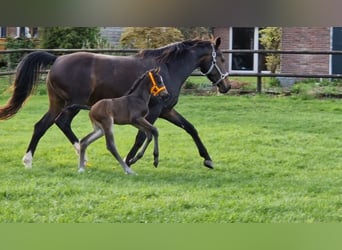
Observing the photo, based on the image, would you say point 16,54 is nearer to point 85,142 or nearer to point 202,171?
point 85,142

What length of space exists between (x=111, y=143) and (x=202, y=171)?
0.39m

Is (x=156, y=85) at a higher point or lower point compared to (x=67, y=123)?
higher

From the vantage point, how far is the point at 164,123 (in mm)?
2352

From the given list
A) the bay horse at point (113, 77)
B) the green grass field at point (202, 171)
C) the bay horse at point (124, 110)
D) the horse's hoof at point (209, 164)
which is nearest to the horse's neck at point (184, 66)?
the bay horse at point (113, 77)

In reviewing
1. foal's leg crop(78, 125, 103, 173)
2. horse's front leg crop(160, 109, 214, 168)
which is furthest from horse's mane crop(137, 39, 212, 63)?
foal's leg crop(78, 125, 103, 173)

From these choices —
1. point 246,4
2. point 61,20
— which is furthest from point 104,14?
point 246,4

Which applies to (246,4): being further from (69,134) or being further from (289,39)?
(69,134)

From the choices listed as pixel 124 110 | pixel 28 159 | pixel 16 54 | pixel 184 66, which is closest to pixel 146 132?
pixel 124 110

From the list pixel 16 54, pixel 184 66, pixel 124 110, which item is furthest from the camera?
pixel 184 66

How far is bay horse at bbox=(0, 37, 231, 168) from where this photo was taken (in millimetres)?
2029

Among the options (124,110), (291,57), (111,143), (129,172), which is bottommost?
(129,172)

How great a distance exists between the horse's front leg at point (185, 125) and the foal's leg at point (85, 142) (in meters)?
0.32

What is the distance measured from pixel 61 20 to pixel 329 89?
169 cm

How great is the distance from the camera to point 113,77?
2160mm
